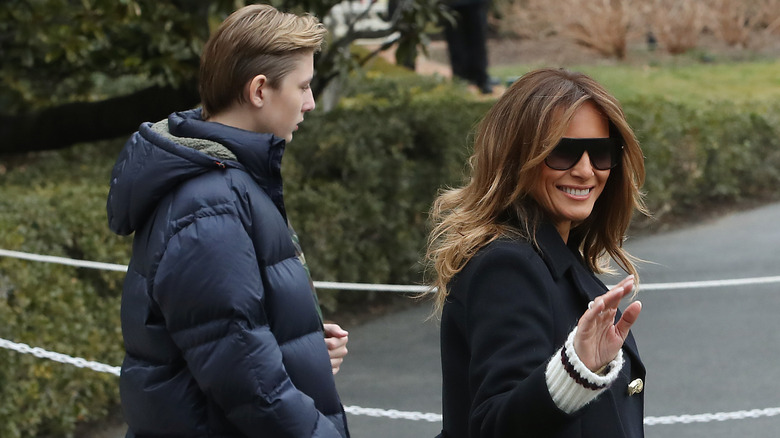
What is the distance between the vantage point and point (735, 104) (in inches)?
512

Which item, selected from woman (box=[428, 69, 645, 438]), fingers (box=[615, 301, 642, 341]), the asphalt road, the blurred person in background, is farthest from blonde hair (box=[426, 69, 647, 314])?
the blurred person in background

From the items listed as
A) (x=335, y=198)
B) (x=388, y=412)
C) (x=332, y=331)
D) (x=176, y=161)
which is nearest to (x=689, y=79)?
(x=335, y=198)

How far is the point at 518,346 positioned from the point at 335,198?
6.19m

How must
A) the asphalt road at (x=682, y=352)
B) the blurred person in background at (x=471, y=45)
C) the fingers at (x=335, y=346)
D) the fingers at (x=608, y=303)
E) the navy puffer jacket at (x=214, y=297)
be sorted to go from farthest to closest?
the blurred person in background at (x=471, y=45) → the asphalt road at (x=682, y=352) → the fingers at (x=335, y=346) → the navy puffer jacket at (x=214, y=297) → the fingers at (x=608, y=303)

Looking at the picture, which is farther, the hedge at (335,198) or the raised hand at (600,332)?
the hedge at (335,198)

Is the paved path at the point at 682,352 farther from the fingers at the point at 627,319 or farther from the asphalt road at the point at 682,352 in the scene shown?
the fingers at the point at 627,319

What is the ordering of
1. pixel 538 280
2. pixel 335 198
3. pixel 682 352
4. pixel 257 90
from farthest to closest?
pixel 335 198, pixel 682 352, pixel 257 90, pixel 538 280

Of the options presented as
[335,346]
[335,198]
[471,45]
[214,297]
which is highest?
[214,297]

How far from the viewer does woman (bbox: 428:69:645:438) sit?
202 centimetres

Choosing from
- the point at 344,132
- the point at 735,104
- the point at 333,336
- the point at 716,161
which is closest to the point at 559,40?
the point at 735,104

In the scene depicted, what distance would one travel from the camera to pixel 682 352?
7281 millimetres

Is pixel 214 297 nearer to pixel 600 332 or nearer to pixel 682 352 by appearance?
pixel 600 332

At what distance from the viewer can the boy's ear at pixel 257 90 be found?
2502 millimetres

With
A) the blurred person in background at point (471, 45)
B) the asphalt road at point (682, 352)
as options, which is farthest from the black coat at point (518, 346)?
the blurred person in background at point (471, 45)
